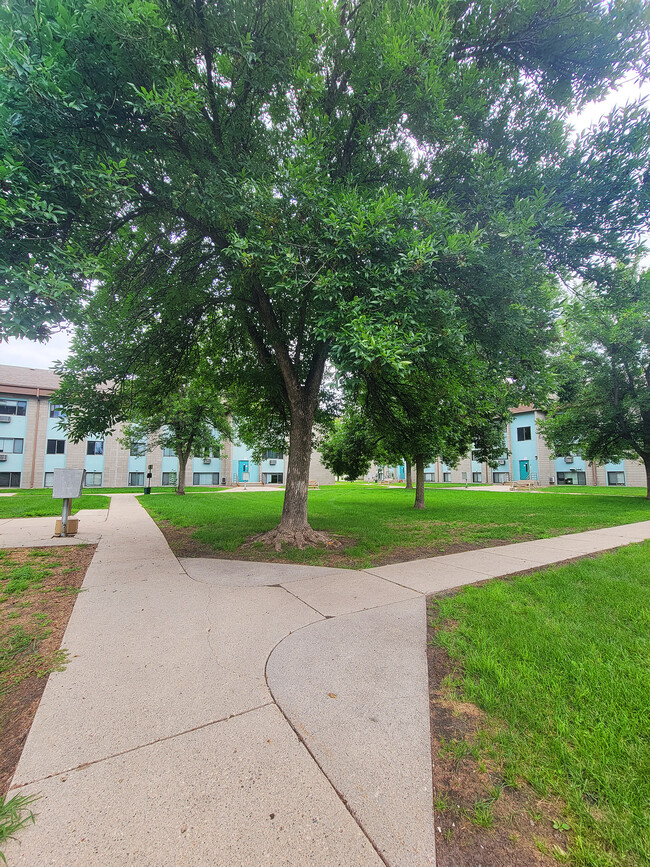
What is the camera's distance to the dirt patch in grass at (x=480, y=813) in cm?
154

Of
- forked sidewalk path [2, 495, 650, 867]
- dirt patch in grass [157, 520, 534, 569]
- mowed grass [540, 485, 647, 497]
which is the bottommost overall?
forked sidewalk path [2, 495, 650, 867]

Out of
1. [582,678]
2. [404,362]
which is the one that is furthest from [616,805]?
[404,362]

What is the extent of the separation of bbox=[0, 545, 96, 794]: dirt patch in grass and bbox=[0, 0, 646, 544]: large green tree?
127 inches

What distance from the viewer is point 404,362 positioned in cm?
385

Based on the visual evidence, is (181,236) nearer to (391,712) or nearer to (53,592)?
(53,592)

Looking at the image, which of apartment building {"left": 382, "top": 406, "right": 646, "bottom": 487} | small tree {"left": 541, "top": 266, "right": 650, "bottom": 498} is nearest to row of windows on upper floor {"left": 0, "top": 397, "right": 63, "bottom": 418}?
apartment building {"left": 382, "top": 406, "right": 646, "bottom": 487}

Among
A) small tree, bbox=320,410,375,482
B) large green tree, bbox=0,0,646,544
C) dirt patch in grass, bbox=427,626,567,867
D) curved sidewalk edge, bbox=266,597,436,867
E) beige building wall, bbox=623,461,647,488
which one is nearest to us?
dirt patch in grass, bbox=427,626,567,867

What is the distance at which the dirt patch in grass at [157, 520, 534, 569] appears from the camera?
6488 millimetres

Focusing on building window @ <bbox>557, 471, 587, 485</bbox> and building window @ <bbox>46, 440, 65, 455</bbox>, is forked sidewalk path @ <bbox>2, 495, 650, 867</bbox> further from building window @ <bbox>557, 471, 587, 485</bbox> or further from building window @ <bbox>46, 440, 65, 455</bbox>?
building window @ <bbox>557, 471, 587, 485</bbox>

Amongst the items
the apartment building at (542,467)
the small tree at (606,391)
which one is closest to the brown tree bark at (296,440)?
the small tree at (606,391)

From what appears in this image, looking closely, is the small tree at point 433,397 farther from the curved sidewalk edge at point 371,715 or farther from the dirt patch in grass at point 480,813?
the dirt patch in grass at point 480,813

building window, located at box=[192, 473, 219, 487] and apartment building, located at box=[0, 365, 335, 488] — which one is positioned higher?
apartment building, located at box=[0, 365, 335, 488]

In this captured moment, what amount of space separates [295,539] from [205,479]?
35814 mm

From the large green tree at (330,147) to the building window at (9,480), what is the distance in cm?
3412
